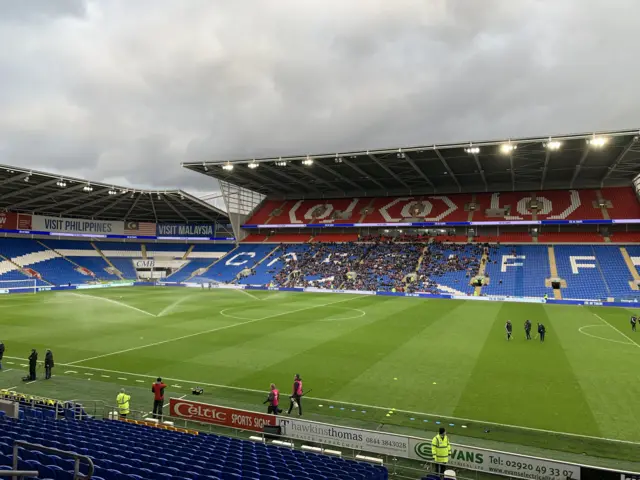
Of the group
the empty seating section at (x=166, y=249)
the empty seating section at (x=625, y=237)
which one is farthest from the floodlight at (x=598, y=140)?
the empty seating section at (x=166, y=249)

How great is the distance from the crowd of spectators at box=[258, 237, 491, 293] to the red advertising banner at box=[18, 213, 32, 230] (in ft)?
130

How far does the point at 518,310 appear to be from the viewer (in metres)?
39.5

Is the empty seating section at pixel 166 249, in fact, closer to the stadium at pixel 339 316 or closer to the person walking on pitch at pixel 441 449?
the stadium at pixel 339 316

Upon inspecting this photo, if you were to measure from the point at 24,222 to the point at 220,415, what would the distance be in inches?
2717

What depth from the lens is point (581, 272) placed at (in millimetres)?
50781

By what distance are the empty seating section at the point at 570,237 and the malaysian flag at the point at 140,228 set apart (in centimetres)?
6805

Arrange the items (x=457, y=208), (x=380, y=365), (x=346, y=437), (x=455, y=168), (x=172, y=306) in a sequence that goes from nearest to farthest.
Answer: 1. (x=346, y=437)
2. (x=380, y=365)
3. (x=172, y=306)
4. (x=455, y=168)
5. (x=457, y=208)

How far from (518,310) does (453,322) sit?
36.8ft

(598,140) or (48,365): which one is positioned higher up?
(598,140)

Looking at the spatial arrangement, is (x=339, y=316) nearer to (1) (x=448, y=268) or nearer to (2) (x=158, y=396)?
(2) (x=158, y=396)

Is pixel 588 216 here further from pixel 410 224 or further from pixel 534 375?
pixel 534 375

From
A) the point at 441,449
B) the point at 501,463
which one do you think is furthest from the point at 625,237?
the point at 441,449

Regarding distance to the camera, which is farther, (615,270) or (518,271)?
(518,271)

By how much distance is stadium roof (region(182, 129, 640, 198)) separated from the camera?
44844 mm
